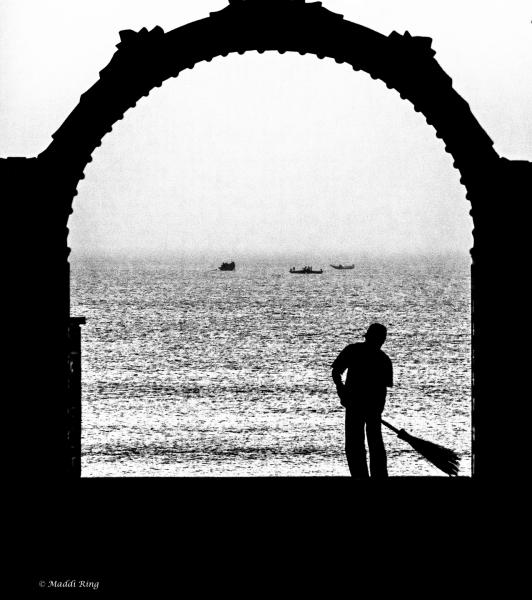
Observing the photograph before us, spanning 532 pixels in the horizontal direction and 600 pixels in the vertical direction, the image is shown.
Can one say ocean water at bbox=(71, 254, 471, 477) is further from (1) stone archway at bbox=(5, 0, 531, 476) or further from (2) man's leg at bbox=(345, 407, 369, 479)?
(1) stone archway at bbox=(5, 0, 531, 476)

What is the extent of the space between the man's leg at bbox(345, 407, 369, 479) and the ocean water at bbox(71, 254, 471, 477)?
37323mm

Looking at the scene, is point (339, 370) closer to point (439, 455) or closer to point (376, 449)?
point (376, 449)

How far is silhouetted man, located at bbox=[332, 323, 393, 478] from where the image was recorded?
11.7m

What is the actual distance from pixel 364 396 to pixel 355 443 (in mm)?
505

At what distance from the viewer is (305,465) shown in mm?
53125

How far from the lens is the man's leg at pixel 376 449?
38.3 ft

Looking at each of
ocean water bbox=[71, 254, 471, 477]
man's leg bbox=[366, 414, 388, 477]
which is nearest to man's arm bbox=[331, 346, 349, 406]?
man's leg bbox=[366, 414, 388, 477]

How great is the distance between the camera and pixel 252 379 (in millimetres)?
85500

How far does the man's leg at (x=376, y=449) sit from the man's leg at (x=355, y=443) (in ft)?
0.30

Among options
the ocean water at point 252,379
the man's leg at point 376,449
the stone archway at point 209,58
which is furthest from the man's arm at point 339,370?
the ocean water at point 252,379

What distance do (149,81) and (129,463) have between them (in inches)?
1747
